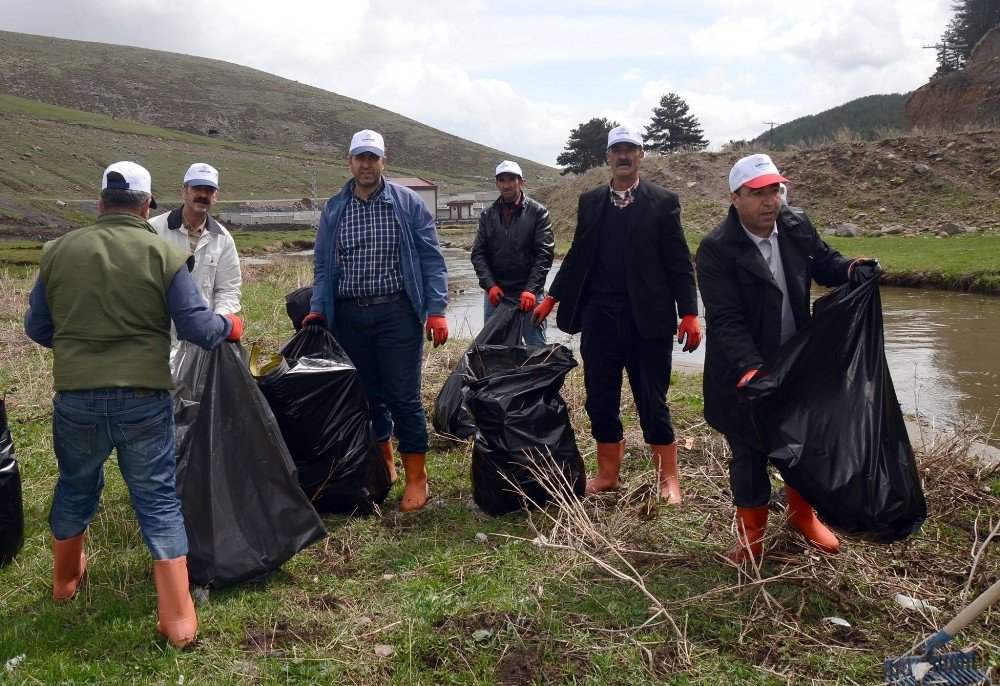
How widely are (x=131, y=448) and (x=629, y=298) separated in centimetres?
229

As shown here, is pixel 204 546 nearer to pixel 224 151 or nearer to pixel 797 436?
pixel 797 436

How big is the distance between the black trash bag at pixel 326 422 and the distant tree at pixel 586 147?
49393 mm

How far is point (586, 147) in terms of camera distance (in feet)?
172

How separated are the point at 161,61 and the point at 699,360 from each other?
400 ft

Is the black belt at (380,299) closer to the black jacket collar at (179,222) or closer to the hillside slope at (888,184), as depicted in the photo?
the black jacket collar at (179,222)

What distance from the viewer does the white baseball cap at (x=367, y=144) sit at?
3779 mm

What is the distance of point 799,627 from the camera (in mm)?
2586

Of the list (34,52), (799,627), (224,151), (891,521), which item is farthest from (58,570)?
(34,52)

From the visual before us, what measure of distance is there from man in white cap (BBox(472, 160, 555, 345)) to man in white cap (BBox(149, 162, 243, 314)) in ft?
6.79

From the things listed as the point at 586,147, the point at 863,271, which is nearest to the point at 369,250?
the point at 863,271

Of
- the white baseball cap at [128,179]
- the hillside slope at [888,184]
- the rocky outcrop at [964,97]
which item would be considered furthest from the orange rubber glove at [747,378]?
the rocky outcrop at [964,97]

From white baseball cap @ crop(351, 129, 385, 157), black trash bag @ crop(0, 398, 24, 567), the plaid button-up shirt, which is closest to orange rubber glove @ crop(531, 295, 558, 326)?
the plaid button-up shirt

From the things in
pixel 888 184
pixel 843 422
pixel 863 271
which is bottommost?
pixel 843 422

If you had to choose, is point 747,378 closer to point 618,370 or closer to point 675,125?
point 618,370
